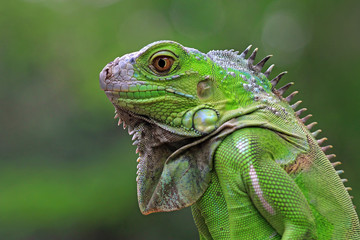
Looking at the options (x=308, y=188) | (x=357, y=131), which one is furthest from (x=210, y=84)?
(x=357, y=131)

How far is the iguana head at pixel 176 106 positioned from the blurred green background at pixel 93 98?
20.6 feet

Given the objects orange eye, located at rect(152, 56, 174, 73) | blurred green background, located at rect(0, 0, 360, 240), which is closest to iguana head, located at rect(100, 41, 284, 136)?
orange eye, located at rect(152, 56, 174, 73)

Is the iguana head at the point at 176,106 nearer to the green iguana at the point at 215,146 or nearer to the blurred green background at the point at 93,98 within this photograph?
the green iguana at the point at 215,146

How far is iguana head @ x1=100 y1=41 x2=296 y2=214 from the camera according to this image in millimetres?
2283

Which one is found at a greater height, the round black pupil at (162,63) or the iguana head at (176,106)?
the round black pupil at (162,63)

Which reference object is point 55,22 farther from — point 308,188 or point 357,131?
point 308,188

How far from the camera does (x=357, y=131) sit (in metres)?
8.09

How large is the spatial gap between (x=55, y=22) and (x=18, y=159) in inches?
177

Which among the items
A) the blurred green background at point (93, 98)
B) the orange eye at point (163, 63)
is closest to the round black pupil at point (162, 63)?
the orange eye at point (163, 63)

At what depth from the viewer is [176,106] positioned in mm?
2289

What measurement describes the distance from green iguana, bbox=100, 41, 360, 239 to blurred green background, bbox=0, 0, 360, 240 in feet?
20.3

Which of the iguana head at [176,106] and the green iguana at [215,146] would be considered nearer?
the green iguana at [215,146]

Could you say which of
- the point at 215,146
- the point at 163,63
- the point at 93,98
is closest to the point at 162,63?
the point at 163,63

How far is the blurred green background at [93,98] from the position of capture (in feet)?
28.7
